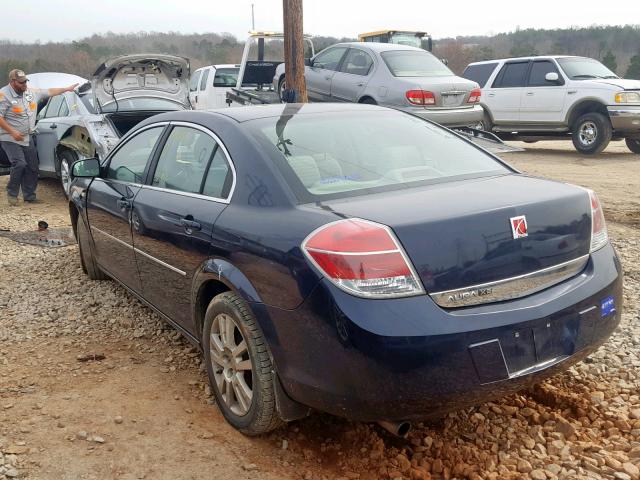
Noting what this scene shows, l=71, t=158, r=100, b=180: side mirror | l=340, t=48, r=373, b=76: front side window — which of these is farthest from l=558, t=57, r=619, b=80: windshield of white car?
l=71, t=158, r=100, b=180: side mirror

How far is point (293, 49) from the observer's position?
820cm

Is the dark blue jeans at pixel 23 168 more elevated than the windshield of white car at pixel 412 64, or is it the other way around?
the windshield of white car at pixel 412 64

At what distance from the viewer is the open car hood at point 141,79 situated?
8.34 m

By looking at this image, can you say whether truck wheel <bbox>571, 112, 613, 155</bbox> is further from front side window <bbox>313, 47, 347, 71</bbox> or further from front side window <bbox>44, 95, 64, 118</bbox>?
front side window <bbox>44, 95, 64, 118</bbox>

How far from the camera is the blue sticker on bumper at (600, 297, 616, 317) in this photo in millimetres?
2754

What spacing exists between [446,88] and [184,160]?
7.27 metres

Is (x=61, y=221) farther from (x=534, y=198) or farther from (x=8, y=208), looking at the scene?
(x=534, y=198)

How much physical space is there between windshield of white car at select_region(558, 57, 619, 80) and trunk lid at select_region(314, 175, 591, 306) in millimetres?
11375

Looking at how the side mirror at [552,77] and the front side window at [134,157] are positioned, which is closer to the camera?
the front side window at [134,157]

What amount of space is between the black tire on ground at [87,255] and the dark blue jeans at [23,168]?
427cm

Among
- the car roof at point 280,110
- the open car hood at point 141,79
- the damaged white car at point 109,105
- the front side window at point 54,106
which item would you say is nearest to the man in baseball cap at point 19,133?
the damaged white car at point 109,105

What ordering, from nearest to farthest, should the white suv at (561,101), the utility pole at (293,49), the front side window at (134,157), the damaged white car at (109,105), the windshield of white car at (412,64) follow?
the front side window at (134,157) < the utility pole at (293,49) < the damaged white car at (109,105) < the windshield of white car at (412,64) < the white suv at (561,101)

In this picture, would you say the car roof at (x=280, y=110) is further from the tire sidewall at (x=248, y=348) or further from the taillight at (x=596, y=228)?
the taillight at (x=596, y=228)

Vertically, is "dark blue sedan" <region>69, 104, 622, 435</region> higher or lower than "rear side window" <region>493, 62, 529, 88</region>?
lower
